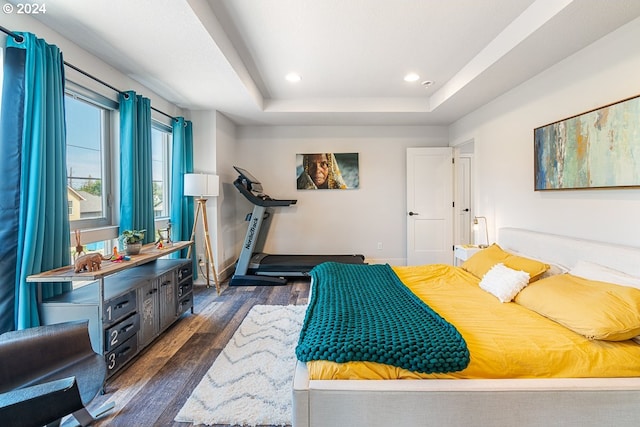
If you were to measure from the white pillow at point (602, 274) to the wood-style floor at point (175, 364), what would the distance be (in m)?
2.54

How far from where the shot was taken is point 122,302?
2.13m

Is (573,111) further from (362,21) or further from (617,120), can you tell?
(362,21)

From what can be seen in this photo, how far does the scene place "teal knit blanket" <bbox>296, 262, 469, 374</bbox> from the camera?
138cm

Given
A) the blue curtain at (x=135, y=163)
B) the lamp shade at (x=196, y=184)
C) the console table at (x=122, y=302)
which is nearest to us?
the console table at (x=122, y=302)

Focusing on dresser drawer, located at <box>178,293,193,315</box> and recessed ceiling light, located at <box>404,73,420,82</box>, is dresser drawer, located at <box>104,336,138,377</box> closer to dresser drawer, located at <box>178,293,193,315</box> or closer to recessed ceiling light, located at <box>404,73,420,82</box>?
dresser drawer, located at <box>178,293,193,315</box>

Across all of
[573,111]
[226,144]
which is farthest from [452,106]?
[226,144]

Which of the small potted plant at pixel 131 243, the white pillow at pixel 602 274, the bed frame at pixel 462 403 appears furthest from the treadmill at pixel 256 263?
the bed frame at pixel 462 403

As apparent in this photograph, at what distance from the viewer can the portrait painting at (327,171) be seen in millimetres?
5105

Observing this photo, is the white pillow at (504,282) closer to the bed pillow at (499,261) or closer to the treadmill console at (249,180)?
the bed pillow at (499,261)

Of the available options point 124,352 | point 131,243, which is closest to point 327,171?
point 131,243

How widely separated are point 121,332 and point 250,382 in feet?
3.27

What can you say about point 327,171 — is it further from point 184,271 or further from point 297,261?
point 184,271

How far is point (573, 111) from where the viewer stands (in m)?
2.48

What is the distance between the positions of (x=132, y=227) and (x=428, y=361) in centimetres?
285
